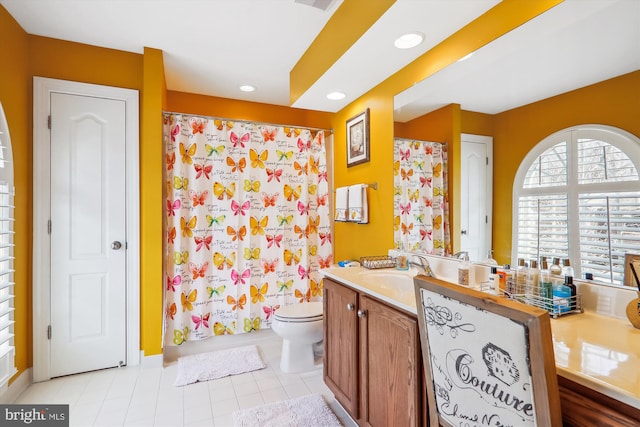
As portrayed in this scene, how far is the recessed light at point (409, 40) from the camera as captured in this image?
65.0 inches

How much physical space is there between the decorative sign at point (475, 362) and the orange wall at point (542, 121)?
2.57 feet

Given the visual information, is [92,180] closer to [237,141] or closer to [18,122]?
[18,122]

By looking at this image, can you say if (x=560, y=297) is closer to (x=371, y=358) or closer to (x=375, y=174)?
(x=371, y=358)

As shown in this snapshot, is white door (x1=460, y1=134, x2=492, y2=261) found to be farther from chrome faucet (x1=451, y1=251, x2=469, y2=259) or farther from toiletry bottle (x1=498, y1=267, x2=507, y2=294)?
toiletry bottle (x1=498, y1=267, x2=507, y2=294)

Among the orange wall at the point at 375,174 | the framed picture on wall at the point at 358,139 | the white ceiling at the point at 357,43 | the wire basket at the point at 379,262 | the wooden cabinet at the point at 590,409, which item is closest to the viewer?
the wooden cabinet at the point at 590,409

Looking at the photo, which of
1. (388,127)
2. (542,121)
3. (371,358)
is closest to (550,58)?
(542,121)

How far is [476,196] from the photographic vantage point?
5.33 ft

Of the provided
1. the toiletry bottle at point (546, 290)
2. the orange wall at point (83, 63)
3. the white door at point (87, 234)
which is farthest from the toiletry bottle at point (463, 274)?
the orange wall at point (83, 63)

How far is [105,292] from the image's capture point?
7.76 ft

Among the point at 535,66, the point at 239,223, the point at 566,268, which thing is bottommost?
the point at 566,268

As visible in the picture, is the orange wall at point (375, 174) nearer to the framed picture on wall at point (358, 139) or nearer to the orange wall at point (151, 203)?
the framed picture on wall at point (358, 139)

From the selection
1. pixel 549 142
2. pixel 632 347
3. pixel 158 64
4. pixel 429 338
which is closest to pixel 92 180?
pixel 158 64

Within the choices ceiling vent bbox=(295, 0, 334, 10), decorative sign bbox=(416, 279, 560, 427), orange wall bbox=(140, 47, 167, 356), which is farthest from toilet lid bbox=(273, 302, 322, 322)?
ceiling vent bbox=(295, 0, 334, 10)

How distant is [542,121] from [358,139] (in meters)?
1.44
